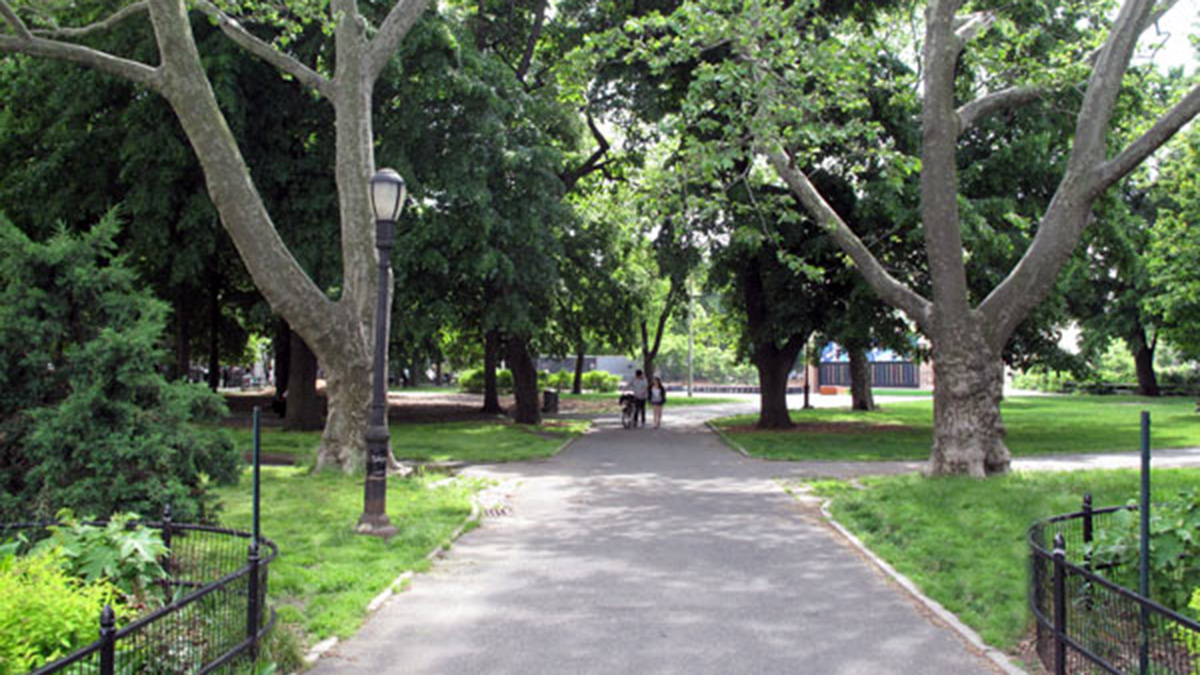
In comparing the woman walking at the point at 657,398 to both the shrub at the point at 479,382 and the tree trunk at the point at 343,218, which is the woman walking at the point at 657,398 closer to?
the tree trunk at the point at 343,218

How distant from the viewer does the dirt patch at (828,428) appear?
25.3m

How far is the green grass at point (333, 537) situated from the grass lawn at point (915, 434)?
29.1 feet

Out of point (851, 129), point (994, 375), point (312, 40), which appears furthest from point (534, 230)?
point (994, 375)

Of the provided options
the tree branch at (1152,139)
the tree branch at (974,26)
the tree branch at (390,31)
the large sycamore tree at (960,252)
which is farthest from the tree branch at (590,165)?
the tree branch at (1152,139)

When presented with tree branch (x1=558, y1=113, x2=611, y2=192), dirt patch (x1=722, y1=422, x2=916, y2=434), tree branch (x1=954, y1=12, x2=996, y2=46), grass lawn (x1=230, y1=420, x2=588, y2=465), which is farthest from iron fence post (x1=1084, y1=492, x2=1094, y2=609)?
tree branch (x1=558, y1=113, x2=611, y2=192)

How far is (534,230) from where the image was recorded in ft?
71.9

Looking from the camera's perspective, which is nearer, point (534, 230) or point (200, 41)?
point (200, 41)

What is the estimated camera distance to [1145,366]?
5100 centimetres

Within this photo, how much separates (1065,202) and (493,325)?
1403 centimetres

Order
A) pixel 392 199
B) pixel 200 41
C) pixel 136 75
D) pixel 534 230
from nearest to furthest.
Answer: pixel 392 199, pixel 136 75, pixel 200 41, pixel 534 230

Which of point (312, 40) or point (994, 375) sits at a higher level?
point (312, 40)

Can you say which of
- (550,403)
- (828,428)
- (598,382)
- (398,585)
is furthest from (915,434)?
(598,382)

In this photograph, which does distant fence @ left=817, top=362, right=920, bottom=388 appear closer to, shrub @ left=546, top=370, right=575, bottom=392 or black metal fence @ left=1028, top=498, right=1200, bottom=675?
shrub @ left=546, top=370, right=575, bottom=392

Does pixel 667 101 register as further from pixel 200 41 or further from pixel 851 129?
pixel 200 41
